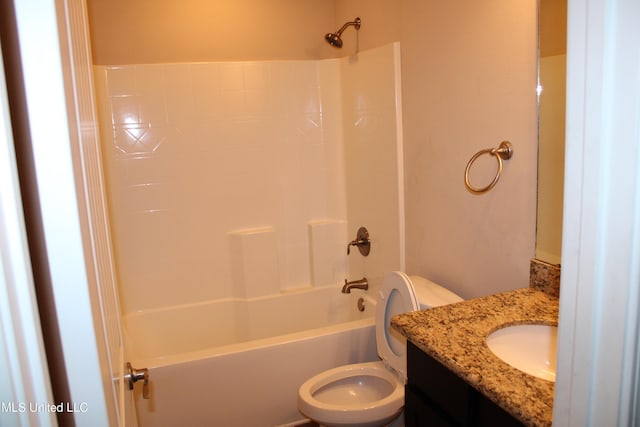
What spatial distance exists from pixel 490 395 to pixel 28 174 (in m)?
0.92

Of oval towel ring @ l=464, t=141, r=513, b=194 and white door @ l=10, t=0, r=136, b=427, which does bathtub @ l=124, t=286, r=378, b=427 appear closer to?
oval towel ring @ l=464, t=141, r=513, b=194

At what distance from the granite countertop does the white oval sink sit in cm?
2

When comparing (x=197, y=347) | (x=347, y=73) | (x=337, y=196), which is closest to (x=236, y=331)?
(x=197, y=347)

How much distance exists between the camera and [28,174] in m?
0.46

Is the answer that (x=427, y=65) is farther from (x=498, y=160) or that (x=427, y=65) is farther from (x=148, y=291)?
(x=148, y=291)

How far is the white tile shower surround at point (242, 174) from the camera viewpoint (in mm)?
2646

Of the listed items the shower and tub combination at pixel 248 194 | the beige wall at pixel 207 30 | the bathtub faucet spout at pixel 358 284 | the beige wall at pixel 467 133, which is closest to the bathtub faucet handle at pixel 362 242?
the shower and tub combination at pixel 248 194

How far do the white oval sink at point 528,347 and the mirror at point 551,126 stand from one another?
301mm

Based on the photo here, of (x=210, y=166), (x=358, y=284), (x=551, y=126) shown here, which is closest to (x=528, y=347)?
(x=551, y=126)

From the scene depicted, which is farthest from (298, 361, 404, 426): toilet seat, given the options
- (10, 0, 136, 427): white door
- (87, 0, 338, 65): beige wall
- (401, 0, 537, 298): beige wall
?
(87, 0, 338, 65): beige wall

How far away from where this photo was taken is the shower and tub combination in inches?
103

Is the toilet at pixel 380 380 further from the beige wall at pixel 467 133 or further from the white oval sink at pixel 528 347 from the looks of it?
the white oval sink at pixel 528 347

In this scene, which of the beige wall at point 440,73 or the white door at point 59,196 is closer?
the white door at point 59,196

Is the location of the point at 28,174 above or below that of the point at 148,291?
above
